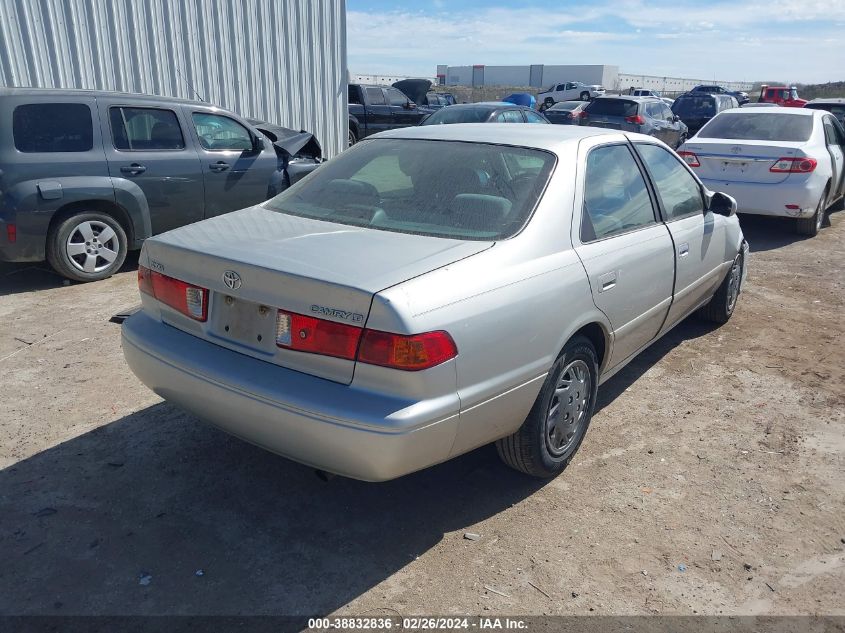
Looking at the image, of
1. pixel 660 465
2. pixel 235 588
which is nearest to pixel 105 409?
pixel 235 588

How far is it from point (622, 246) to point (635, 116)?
14176mm

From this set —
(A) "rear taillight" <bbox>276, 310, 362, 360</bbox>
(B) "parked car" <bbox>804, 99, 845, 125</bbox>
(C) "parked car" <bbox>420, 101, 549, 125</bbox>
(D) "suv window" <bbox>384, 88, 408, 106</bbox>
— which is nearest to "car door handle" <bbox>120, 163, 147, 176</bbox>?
(A) "rear taillight" <bbox>276, 310, 362, 360</bbox>

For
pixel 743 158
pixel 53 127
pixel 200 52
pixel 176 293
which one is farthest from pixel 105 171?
pixel 743 158

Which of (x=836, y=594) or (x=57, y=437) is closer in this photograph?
(x=836, y=594)

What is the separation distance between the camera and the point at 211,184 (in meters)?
7.36

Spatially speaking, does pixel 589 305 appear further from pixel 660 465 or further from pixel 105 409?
pixel 105 409

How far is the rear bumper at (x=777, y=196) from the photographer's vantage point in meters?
8.50

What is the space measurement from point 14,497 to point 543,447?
2.48 meters

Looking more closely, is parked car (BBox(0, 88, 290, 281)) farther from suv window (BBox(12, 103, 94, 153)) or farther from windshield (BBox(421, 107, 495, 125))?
windshield (BBox(421, 107, 495, 125))

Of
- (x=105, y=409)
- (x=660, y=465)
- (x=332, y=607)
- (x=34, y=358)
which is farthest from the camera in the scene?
(x=34, y=358)

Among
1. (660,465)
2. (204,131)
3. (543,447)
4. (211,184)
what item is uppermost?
(204,131)

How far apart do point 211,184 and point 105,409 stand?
379 cm

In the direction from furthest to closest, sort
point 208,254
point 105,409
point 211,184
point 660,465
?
point 211,184 < point 105,409 < point 660,465 < point 208,254

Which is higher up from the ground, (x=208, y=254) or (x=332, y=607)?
(x=208, y=254)
